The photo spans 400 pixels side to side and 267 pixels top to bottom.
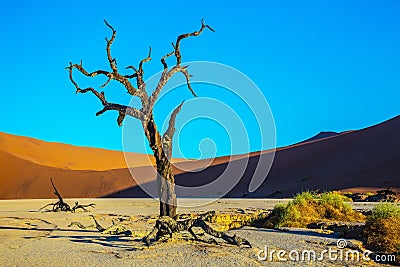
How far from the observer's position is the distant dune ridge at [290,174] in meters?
40.0

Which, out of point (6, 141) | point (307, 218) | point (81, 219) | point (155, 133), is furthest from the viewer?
point (6, 141)

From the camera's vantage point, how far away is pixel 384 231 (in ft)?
31.8

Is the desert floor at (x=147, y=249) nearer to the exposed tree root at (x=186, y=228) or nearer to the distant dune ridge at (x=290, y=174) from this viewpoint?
the exposed tree root at (x=186, y=228)

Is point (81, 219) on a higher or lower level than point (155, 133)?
lower

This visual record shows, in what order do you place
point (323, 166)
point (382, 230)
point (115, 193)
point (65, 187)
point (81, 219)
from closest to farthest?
1. point (382, 230)
2. point (81, 219)
3. point (323, 166)
4. point (115, 193)
5. point (65, 187)

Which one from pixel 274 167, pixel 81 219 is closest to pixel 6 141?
pixel 274 167

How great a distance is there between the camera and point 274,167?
60.7 meters

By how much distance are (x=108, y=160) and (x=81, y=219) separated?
Result: 9059 centimetres

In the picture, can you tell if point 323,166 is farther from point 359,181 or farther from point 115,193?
point 115,193

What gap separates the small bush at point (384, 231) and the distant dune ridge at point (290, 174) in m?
23.1

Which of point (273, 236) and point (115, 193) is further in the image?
point (115, 193)

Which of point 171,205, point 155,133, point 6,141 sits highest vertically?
point 6,141

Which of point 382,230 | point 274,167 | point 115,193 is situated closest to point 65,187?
point 115,193

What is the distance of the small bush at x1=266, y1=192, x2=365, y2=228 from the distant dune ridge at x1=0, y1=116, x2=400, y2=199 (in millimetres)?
18157
